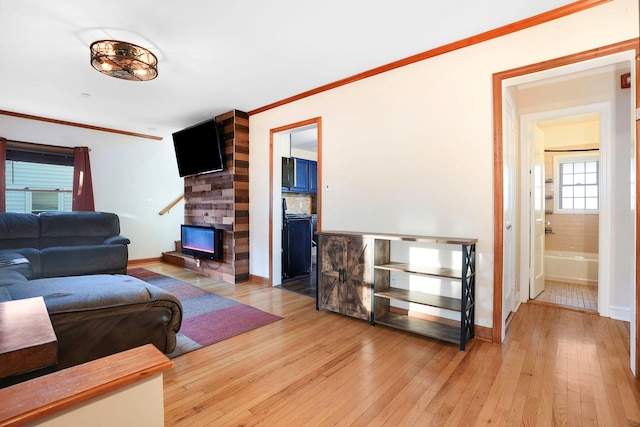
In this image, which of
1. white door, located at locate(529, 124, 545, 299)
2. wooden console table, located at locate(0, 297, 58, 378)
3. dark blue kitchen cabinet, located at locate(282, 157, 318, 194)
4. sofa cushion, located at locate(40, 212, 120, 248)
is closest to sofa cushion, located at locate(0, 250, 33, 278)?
sofa cushion, located at locate(40, 212, 120, 248)

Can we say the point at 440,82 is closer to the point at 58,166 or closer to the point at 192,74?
the point at 192,74

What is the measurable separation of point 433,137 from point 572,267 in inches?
137

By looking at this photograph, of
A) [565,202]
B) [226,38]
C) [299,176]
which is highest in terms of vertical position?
[226,38]

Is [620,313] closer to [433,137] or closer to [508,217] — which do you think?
[508,217]

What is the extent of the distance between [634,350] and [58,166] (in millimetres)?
7183

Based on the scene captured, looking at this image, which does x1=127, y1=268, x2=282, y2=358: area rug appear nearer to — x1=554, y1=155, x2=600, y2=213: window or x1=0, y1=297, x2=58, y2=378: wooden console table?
x1=0, y1=297, x2=58, y2=378: wooden console table

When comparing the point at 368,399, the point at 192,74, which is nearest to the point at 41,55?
the point at 192,74

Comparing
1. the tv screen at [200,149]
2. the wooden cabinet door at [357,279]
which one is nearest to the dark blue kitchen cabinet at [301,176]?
the tv screen at [200,149]

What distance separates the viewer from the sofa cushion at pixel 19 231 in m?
3.74

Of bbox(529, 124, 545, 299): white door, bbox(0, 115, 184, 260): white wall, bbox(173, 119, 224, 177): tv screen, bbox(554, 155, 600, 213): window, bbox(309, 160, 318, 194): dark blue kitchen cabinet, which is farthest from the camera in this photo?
bbox(309, 160, 318, 194): dark blue kitchen cabinet

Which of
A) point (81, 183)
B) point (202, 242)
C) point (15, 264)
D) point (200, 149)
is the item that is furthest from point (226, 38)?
point (81, 183)

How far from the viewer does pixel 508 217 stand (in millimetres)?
2787

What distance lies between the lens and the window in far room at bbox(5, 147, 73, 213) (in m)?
4.66

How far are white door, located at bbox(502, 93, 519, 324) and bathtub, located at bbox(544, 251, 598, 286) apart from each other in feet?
6.12
